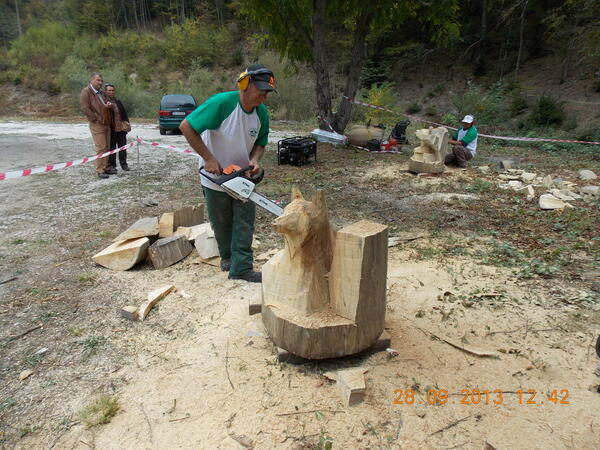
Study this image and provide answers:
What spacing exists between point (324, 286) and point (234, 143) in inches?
53.5

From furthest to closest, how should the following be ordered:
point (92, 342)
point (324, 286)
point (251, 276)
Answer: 1. point (251, 276)
2. point (92, 342)
3. point (324, 286)

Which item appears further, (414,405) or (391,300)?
(391,300)

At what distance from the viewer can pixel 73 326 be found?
107 inches

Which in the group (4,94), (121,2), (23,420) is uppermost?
(121,2)

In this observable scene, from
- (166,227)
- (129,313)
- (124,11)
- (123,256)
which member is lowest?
(129,313)

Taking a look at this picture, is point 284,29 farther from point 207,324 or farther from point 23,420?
point 23,420

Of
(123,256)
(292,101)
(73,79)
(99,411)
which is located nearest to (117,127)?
(123,256)

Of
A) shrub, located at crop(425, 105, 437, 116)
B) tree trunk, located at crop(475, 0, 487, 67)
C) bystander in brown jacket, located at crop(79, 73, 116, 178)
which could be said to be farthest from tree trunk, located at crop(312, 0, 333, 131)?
tree trunk, located at crop(475, 0, 487, 67)

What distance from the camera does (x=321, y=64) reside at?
9.15 m

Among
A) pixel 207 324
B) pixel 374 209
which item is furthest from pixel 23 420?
pixel 374 209

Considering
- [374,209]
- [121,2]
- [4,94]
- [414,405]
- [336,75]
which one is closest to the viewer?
[414,405]

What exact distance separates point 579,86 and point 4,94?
29.3 m

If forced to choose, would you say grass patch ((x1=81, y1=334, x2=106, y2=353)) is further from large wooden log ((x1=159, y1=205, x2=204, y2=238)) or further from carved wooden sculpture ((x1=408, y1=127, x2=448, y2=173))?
carved wooden sculpture ((x1=408, y1=127, x2=448, y2=173))

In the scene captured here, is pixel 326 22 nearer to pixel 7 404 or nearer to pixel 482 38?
pixel 7 404
